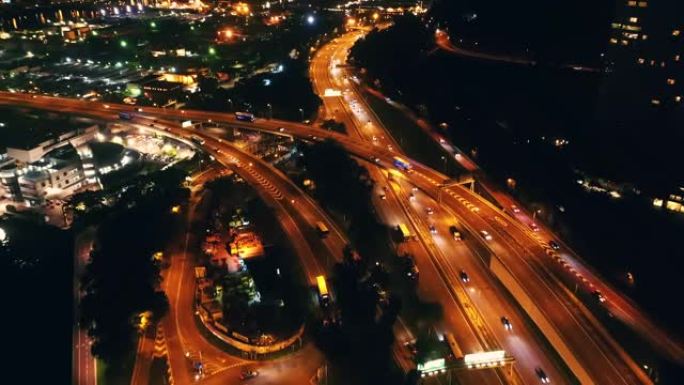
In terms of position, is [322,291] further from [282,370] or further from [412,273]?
[412,273]

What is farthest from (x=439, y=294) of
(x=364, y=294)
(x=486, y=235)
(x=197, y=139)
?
(x=197, y=139)

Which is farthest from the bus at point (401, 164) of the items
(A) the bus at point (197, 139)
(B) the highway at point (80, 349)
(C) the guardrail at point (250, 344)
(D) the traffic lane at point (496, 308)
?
(B) the highway at point (80, 349)

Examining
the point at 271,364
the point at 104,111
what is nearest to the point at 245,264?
the point at 271,364

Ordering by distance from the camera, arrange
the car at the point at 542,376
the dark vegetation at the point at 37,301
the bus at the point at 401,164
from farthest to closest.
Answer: the bus at the point at 401,164, the dark vegetation at the point at 37,301, the car at the point at 542,376

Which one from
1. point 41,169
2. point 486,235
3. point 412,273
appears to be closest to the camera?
point 412,273

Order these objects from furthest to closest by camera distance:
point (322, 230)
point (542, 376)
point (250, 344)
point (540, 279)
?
point (322, 230)
point (540, 279)
point (250, 344)
point (542, 376)

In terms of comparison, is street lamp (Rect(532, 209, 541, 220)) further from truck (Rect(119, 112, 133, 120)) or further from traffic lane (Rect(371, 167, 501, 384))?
truck (Rect(119, 112, 133, 120))

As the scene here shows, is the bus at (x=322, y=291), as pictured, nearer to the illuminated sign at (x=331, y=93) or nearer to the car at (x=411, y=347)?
the car at (x=411, y=347)
